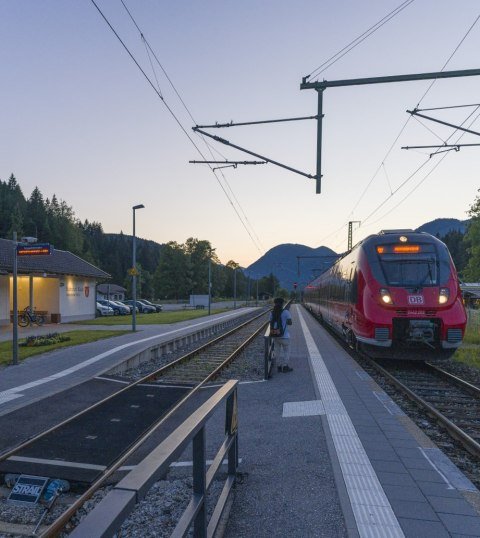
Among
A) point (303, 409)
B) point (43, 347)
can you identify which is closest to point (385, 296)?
point (303, 409)

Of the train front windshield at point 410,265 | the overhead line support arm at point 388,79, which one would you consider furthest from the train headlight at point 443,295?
the overhead line support arm at point 388,79

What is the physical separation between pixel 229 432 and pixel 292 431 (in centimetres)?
237

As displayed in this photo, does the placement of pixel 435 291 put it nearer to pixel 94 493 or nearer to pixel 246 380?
pixel 246 380

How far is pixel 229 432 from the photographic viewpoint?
3887 mm

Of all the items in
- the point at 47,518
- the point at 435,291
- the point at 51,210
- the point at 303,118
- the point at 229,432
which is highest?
the point at 51,210

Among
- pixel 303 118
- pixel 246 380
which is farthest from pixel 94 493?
pixel 303 118

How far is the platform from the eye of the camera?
3422mm

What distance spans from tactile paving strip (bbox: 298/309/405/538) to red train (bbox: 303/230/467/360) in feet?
13.7

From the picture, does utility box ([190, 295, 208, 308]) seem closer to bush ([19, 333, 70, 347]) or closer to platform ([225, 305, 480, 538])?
bush ([19, 333, 70, 347])

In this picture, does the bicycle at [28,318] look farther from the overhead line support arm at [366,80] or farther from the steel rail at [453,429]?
the steel rail at [453,429]

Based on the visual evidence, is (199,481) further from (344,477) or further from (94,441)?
(94,441)

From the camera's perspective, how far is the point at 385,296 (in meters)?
11.0

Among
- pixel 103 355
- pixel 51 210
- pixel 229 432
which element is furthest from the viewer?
pixel 51 210

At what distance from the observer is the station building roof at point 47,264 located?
78.5ft
